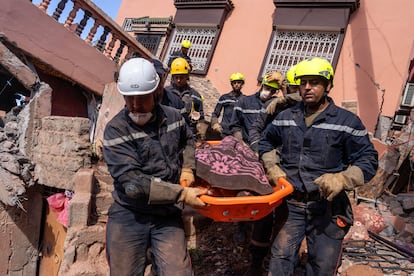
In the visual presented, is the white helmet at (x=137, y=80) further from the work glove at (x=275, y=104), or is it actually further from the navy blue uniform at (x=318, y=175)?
the work glove at (x=275, y=104)

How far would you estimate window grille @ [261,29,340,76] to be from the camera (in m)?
8.13

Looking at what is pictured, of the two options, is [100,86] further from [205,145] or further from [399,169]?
[399,169]

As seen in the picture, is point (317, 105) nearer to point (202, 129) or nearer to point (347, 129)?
point (347, 129)

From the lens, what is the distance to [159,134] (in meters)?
2.34

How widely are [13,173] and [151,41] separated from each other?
7.24 metres

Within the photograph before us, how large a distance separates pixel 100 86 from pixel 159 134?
16.2ft

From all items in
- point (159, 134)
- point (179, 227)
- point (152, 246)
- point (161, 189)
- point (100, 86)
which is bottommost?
point (152, 246)

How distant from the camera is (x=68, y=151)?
4.64 metres

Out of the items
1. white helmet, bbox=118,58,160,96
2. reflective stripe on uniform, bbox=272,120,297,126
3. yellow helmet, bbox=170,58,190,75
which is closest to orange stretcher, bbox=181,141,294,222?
reflective stripe on uniform, bbox=272,120,297,126

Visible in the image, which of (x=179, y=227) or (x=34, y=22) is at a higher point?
(x=34, y=22)

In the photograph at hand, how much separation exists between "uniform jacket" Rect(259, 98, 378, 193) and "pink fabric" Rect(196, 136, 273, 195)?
0.92 ft

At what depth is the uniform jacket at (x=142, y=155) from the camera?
220 centimetres

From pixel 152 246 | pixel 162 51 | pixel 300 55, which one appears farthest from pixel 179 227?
pixel 162 51

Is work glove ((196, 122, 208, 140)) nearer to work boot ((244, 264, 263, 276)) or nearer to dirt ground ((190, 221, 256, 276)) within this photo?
dirt ground ((190, 221, 256, 276))
